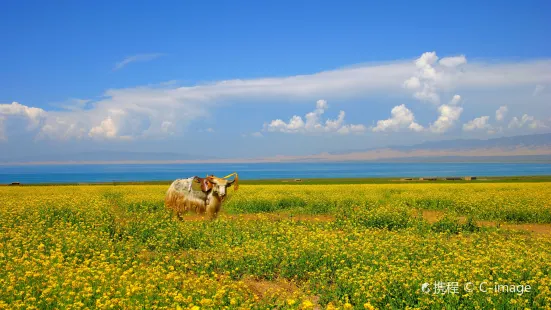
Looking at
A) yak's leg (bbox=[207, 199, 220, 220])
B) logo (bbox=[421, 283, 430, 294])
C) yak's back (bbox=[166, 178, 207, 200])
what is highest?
yak's back (bbox=[166, 178, 207, 200])

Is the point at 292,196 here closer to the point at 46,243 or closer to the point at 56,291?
the point at 46,243

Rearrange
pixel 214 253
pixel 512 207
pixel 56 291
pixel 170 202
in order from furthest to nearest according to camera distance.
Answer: pixel 512 207 → pixel 170 202 → pixel 214 253 → pixel 56 291

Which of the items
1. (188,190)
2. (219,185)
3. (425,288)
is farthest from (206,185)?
(425,288)

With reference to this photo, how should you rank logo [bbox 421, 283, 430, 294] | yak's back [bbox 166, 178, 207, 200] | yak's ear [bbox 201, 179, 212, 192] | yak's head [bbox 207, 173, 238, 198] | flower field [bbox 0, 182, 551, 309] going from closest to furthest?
flower field [bbox 0, 182, 551, 309]
logo [bbox 421, 283, 430, 294]
yak's head [bbox 207, 173, 238, 198]
yak's ear [bbox 201, 179, 212, 192]
yak's back [bbox 166, 178, 207, 200]

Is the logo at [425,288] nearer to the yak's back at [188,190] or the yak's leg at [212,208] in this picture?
the yak's leg at [212,208]

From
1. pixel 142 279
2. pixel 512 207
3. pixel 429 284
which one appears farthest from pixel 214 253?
pixel 512 207

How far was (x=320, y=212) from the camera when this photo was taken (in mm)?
25469

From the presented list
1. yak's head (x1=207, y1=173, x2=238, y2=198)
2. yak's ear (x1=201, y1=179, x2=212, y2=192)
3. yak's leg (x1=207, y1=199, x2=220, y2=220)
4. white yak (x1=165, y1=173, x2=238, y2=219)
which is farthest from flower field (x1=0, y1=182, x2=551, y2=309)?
yak's head (x1=207, y1=173, x2=238, y2=198)

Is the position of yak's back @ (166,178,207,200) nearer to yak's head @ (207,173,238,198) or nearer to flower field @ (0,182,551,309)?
yak's head @ (207,173,238,198)

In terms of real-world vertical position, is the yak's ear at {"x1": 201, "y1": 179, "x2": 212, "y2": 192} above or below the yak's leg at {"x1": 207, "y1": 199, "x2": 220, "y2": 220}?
above

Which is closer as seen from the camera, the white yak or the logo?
the logo

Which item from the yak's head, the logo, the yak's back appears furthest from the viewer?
the yak's back

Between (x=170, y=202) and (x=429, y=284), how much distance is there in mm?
14359

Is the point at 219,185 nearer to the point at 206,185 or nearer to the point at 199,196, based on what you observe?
the point at 206,185
